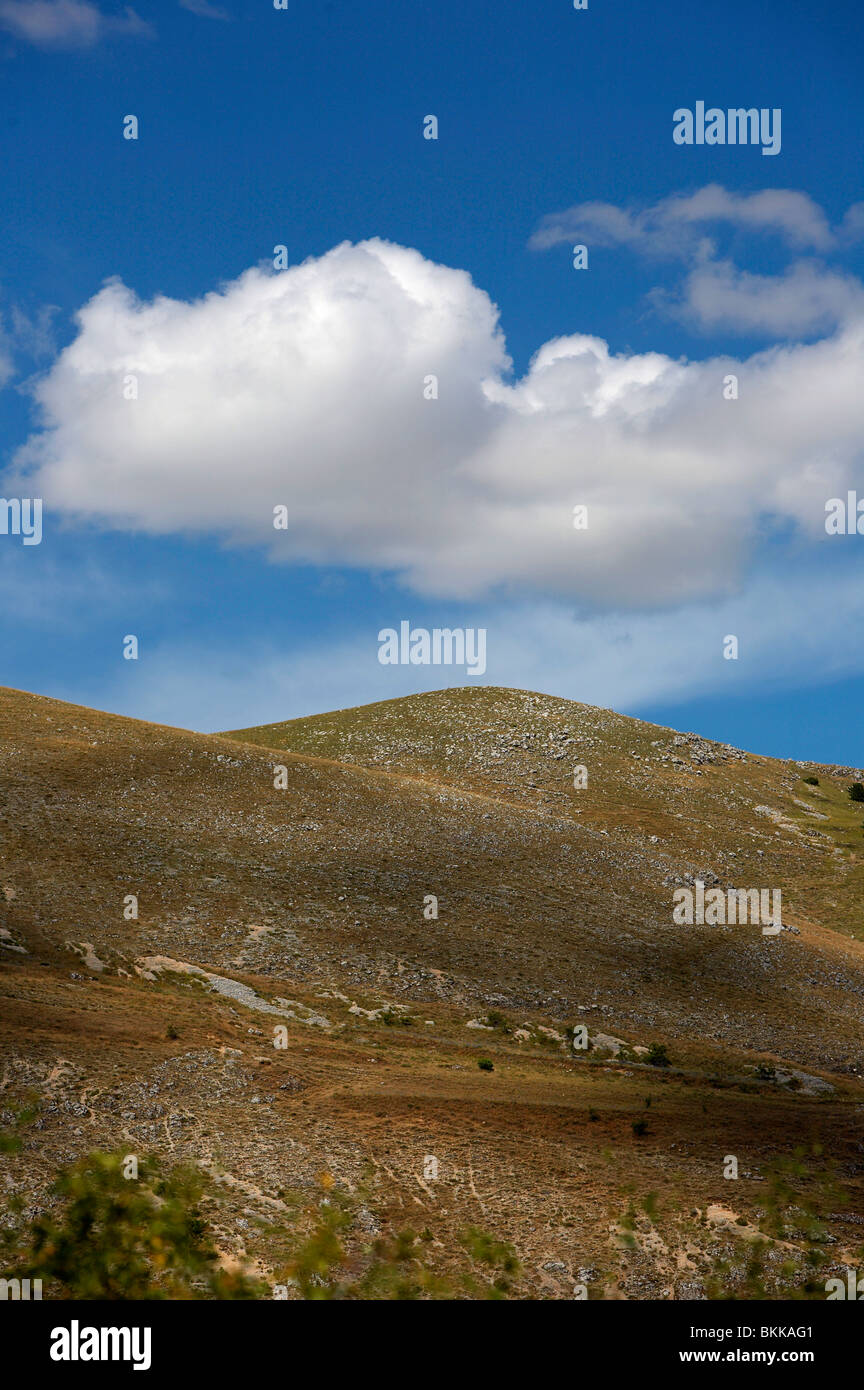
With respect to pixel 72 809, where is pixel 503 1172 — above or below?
below

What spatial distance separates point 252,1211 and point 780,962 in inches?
1573

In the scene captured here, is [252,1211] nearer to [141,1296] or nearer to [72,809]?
[141,1296]

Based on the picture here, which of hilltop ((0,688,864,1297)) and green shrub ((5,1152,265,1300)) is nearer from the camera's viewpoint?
green shrub ((5,1152,265,1300))

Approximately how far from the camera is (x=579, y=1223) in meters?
21.1

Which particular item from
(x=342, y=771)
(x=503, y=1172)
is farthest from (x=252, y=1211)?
(x=342, y=771)

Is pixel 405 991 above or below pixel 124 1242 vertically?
above

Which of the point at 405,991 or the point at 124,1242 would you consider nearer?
the point at 124,1242

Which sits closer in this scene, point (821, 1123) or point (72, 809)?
point (821, 1123)

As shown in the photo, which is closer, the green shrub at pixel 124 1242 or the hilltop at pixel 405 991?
the green shrub at pixel 124 1242
